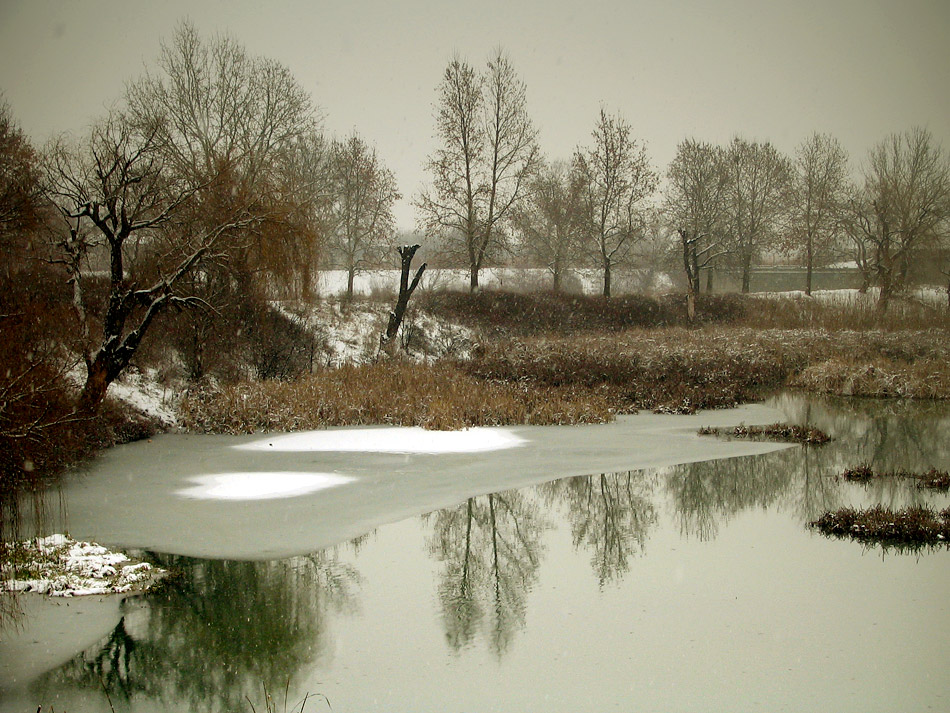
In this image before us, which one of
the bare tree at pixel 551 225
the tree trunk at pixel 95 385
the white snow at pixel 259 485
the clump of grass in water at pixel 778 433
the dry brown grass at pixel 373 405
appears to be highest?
the bare tree at pixel 551 225

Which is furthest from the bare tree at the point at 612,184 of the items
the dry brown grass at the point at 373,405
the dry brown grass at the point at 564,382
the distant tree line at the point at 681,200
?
the dry brown grass at the point at 373,405

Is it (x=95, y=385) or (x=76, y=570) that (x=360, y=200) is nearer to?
(x=95, y=385)

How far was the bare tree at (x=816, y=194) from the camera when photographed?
46469 mm

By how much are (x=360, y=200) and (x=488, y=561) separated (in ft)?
99.6

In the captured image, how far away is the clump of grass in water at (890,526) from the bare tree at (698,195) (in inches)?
1247

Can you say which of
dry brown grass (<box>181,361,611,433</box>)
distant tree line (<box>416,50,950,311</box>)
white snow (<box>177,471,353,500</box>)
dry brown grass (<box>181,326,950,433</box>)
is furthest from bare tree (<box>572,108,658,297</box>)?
white snow (<box>177,471,353,500</box>)

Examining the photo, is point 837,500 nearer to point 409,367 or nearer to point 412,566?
point 412,566

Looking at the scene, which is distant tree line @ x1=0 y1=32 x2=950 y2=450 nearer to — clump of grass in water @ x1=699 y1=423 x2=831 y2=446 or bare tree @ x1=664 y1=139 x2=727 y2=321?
bare tree @ x1=664 y1=139 x2=727 y2=321

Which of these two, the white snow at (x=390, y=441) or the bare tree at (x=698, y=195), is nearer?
the white snow at (x=390, y=441)

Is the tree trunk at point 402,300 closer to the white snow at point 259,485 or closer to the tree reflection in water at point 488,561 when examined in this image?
the white snow at point 259,485

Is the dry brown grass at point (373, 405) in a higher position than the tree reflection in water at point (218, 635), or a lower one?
higher

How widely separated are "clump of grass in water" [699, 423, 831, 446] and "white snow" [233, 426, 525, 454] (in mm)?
4558

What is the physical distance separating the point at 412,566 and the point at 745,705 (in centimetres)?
439

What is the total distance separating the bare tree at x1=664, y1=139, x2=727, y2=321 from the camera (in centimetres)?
4381
